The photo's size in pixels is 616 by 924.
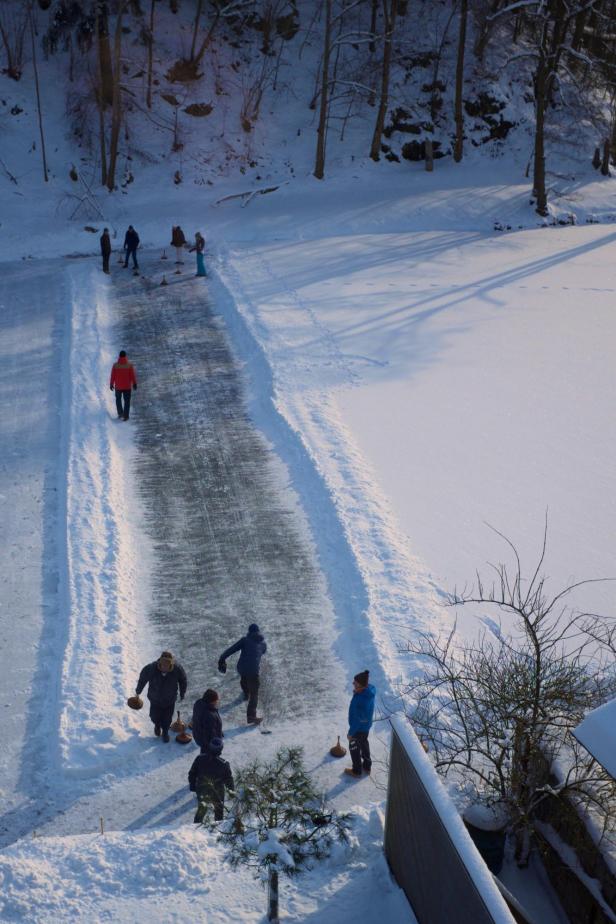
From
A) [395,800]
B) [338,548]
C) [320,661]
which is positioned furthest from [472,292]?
[395,800]

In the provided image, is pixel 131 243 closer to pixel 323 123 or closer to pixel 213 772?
pixel 323 123

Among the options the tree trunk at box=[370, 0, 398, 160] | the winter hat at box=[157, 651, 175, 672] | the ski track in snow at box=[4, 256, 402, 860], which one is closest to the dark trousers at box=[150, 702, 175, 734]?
the ski track in snow at box=[4, 256, 402, 860]

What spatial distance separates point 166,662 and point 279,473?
5.79m

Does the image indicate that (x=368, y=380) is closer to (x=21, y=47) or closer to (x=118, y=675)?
(x=118, y=675)

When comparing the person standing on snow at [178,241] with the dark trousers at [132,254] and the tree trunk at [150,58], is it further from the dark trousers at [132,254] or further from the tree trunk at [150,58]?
the tree trunk at [150,58]

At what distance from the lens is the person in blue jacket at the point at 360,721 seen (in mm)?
9047

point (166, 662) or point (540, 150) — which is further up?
point (540, 150)

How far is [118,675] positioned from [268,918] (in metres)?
3.86

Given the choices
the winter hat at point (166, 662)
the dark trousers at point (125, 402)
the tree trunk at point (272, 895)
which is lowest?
the tree trunk at point (272, 895)

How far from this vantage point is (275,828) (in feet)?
22.2

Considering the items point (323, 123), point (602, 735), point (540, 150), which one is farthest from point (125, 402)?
point (540, 150)

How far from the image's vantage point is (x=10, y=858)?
7617mm

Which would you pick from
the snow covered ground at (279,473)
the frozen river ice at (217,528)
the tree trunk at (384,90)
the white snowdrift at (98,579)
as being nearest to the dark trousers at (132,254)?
the snow covered ground at (279,473)

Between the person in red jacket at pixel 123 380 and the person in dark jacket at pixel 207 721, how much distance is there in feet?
26.7
